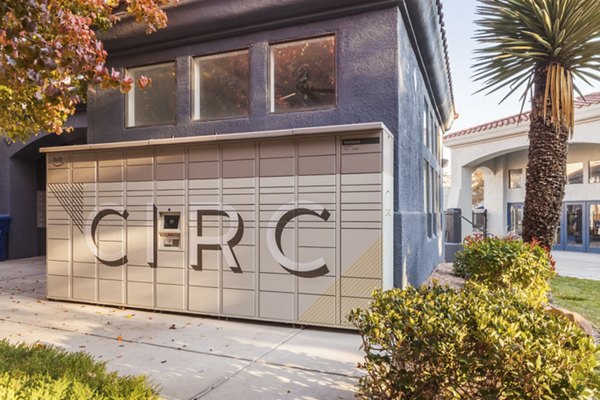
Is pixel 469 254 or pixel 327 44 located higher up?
pixel 327 44

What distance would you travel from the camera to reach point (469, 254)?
734 cm

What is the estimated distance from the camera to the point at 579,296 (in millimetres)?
8633

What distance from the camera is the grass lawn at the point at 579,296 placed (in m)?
7.16

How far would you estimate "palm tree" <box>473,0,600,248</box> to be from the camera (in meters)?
7.52

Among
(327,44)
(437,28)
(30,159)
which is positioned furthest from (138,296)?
(30,159)

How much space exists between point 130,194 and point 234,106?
7.66ft

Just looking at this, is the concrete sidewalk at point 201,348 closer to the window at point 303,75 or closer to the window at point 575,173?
the window at point 303,75

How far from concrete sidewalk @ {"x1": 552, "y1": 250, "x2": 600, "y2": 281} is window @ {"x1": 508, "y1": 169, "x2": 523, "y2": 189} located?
410 cm

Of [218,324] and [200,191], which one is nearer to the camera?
[218,324]

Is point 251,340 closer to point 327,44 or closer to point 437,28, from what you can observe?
point 327,44

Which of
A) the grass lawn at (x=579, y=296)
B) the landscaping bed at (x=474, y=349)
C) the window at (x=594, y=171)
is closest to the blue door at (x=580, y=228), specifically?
the window at (x=594, y=171)

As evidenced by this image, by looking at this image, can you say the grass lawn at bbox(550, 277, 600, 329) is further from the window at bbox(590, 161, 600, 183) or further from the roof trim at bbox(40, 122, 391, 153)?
the window at bbox(590, 161, 600, 183)

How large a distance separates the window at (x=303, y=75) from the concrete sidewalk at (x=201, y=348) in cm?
354

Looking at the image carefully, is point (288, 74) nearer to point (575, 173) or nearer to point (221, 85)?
point (221, 85)
